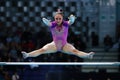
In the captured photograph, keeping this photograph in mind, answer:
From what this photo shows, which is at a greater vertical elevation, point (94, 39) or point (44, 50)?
point (44, 50)

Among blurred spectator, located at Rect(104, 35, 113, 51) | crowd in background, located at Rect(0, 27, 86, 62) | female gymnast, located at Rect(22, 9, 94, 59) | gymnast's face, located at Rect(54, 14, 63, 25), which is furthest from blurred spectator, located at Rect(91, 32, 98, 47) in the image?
gymnast's face, located at Rect(54, 14, 63, 25)

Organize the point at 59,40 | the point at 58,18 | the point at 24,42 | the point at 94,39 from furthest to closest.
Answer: the point at 94,39 < the point at 24,42 < the point at 59,40 < the point at 58,18

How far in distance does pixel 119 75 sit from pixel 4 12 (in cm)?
376

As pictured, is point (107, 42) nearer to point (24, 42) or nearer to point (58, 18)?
point (24, 42)

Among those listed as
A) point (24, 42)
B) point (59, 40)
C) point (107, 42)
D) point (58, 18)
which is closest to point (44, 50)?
point (59, 40)

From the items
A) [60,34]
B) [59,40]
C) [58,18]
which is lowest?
[59,40]

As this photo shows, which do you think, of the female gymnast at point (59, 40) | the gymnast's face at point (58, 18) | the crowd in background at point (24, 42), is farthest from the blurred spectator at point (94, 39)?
the gymnast's face at point (58, 18)

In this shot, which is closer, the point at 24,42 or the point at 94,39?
the point at 24,42

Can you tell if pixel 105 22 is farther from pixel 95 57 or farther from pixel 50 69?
pixel 50 69

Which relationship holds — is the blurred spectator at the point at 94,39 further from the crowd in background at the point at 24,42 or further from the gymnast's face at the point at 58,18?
the gymnast's face at the point at 58,18

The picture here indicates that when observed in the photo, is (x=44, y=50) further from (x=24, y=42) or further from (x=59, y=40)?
(x=24, y=42)

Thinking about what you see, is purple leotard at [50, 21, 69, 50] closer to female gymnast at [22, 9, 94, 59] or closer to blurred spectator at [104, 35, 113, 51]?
female gymnast at [22, 9, 94, 59]

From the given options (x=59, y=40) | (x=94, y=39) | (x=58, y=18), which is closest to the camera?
(x=58, y=18)

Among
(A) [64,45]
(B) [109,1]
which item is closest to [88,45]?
(B) [109,1]
